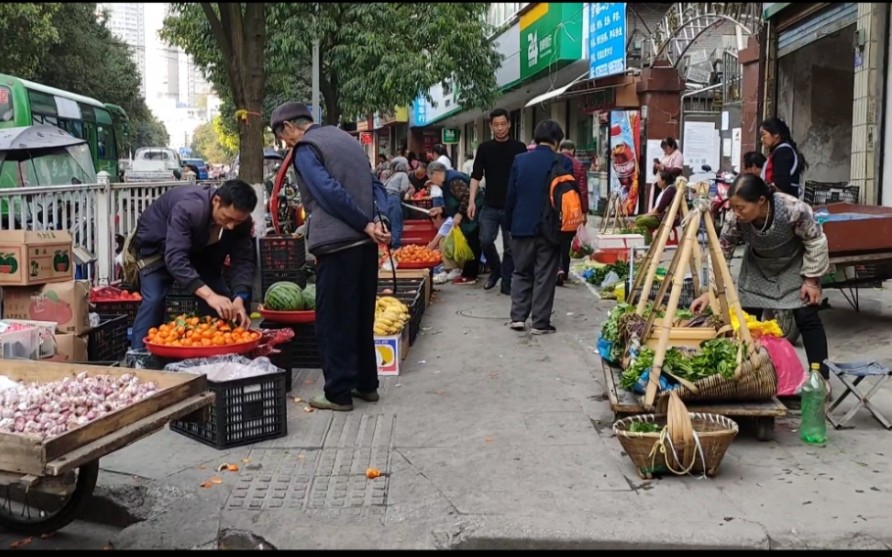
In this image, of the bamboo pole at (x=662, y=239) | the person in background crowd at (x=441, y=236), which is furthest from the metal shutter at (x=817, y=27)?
the bamboo pole at (x=662, y=239)

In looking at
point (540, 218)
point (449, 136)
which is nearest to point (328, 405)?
point (540, 218)

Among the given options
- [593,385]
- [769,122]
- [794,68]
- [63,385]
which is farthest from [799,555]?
[794,68]

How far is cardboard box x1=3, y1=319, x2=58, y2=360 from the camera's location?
621 centimetres

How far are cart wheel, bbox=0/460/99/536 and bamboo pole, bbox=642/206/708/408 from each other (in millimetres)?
3113

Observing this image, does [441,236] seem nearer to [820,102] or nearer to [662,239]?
[662,239]

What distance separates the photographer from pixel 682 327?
6.09m

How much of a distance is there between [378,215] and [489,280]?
5592mm

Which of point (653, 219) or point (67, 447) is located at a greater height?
point (653, 219)

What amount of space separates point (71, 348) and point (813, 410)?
5.31 meters

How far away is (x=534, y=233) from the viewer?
8.62 m

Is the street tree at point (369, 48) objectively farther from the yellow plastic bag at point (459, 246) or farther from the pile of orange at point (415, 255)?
the pile of orange at point (415, 255)

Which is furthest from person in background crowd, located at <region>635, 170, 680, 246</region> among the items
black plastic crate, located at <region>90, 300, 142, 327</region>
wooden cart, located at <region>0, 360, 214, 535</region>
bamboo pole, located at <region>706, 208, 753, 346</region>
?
wooden cart, located at <region>0, 360, 214, 535</region>

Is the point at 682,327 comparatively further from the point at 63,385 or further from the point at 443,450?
the point at 63,385

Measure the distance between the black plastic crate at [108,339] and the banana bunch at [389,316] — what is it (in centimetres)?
223
